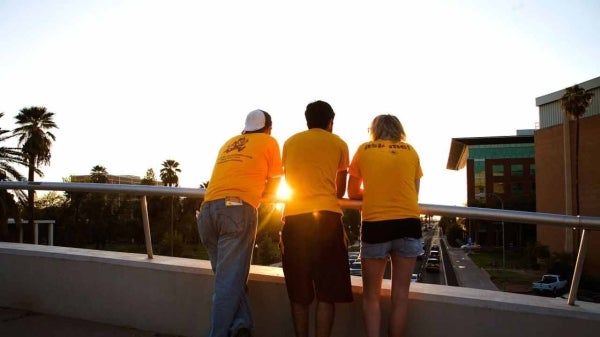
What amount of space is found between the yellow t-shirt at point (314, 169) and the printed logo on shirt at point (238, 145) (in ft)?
1.10

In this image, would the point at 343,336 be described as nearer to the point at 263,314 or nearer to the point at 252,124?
the point at 263,314

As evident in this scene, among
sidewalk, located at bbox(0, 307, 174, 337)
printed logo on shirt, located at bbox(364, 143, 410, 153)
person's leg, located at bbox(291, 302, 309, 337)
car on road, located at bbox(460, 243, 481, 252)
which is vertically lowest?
car on road, located at bbox(460, 243, 481, 252)

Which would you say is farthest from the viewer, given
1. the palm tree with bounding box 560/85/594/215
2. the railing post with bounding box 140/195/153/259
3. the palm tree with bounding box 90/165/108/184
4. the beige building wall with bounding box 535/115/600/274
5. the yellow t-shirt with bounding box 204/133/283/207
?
the palm tree with bounding box 90/165/108/184

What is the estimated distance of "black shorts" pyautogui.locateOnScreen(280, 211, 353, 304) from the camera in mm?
3068

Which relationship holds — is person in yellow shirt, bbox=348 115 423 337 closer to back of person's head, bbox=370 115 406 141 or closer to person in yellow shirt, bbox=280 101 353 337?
back of person's head, bbox=370 115 406 141

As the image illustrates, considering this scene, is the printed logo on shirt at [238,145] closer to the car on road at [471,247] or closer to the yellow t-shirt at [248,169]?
the yellow t-shirt at [248,169]

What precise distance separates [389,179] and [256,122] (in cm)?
105

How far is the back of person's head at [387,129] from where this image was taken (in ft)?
11.0

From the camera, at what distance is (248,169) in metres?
3.33

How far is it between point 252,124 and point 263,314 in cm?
142

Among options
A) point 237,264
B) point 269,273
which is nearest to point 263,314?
point 269,273

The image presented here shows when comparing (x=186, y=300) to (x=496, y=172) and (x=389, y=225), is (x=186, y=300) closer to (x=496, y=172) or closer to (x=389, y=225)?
(x=389, y=225)

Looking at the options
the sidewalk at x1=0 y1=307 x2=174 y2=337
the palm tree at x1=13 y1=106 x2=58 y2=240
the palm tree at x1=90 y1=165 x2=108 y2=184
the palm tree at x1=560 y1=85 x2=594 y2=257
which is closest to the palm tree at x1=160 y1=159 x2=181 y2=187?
the palm tree at x1=90 y1=165 x2=108 y2=184

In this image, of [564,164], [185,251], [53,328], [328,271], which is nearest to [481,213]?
[328,271]
